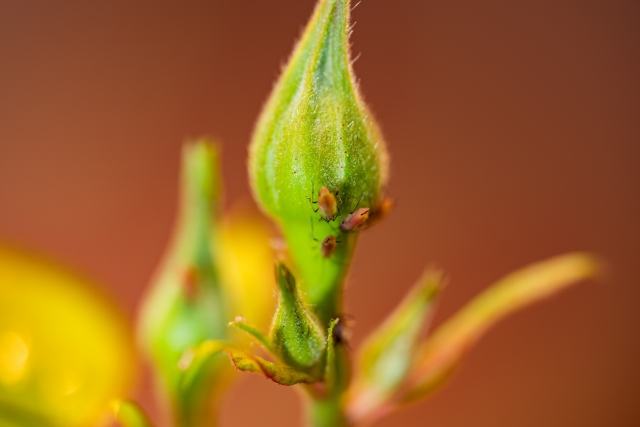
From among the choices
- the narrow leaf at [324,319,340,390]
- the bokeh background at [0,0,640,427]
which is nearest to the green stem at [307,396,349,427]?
the narrow leaf at [324,319,340,390]

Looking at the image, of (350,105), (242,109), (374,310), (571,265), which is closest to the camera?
(350,105)

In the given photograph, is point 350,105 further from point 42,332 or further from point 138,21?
point 138,21

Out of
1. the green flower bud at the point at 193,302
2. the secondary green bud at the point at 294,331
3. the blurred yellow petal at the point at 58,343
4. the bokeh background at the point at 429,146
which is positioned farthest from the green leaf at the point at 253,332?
the bokeh background at the point at 429,146

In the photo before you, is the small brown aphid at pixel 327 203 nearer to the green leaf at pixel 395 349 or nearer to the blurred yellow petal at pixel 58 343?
the green leaf at pixel 395 349

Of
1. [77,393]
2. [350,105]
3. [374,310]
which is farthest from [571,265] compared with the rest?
[374,310]

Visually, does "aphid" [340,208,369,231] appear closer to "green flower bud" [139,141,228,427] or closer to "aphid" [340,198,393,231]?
"aphid" [340,198,393,231]

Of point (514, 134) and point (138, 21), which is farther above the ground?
point (138, 21)
